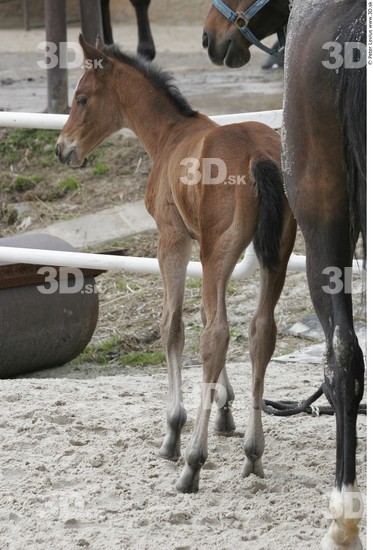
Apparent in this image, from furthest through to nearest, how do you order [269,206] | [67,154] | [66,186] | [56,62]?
[56,62], [66,186], [67,154], [269,206]

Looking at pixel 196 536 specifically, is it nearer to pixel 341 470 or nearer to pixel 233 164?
pixel 341 470

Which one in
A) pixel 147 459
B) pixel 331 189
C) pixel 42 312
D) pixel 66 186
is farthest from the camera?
pixel 66 186

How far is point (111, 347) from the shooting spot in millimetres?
6266

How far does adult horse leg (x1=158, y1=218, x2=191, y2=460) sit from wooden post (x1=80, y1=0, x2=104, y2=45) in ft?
20.0

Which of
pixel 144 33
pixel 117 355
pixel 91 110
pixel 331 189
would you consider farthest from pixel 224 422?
pixel 144 33

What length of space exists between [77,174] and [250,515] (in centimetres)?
608

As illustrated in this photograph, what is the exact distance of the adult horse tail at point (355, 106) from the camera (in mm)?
2816

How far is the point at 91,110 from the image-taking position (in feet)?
14.7

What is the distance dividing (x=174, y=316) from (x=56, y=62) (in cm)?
608

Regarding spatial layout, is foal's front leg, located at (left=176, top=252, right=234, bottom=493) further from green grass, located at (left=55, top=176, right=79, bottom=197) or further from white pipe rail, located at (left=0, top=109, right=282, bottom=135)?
green grass, located at (left=55, top=176, right=79, bottom=197)

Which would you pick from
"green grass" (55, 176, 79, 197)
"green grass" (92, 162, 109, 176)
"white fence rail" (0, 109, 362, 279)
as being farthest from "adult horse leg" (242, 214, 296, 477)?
"green grass" (92, 162, 109, 176)

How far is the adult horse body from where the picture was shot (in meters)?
2.94

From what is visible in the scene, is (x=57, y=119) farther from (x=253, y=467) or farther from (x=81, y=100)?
(x=253, y=467)

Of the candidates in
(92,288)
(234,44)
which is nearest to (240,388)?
(92,288)
